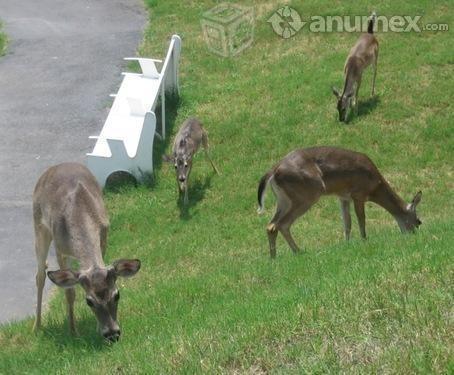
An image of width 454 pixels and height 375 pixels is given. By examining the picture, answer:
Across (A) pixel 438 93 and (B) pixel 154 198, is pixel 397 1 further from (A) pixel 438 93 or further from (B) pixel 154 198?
(B) pixel 154 198

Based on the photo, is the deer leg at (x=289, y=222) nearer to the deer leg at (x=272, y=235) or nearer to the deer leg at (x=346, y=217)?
the deer leg at (x=272, y=235)

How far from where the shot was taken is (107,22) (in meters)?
22.5

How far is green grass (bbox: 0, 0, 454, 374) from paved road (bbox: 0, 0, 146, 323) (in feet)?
3.01

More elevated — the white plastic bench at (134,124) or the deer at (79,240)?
the deer at (79,240)

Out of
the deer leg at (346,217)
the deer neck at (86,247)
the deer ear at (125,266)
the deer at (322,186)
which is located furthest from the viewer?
the deer leg at (346,217)

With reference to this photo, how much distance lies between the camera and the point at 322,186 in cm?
1065

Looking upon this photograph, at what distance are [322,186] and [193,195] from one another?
12.1 ft

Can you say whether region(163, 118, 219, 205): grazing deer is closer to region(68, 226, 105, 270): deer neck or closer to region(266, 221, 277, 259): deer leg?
region(266, 221, 277, 259): deer leg

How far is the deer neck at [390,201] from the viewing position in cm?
1123

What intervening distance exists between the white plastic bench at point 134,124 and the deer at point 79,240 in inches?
179

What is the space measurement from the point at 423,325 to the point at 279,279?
3025 millimetres

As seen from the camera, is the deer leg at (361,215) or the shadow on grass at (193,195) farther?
the shadow on grass at (193,195)

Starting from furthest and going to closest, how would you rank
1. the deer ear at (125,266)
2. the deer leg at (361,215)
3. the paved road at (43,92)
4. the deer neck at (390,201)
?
the paved road at (43,92) < the deer neck at (390,201) < the deer leg at (361,215) < the deer ear at (125,266)

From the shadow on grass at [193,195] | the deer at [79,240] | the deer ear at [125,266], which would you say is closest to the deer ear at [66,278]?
the deer at [79,240]
